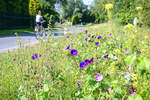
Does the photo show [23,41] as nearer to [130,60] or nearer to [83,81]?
[83,81]

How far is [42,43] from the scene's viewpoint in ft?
6.02

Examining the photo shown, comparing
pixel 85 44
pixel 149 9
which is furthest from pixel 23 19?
pixel 85 44

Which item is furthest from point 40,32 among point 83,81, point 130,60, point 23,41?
point 130,60

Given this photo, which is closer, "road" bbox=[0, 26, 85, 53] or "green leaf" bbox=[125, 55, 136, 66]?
"green leaf" bbox=[125, 55, 136, 66]

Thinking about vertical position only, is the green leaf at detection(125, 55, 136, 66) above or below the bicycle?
below

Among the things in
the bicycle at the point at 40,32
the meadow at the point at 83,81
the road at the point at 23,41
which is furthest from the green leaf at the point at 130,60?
the road at the point at 23,41

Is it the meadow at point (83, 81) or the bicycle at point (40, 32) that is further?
the bicycle at point (40, 32)

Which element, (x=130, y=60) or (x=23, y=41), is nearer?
(x=130, y=60)

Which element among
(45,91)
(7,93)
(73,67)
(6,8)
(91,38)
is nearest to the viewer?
(45,91)

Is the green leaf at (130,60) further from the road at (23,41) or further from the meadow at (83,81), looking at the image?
the road at (23,41)

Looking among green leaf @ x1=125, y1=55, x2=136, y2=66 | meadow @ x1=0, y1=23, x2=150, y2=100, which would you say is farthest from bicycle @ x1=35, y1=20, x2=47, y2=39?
green leaf @ x1=125, y1=55, x2=136, y2=66

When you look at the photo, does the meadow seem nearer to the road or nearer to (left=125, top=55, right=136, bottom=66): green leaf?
(left=125, top=55, right=136, bottom=66): green leaf

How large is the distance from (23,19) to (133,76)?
18.8 m

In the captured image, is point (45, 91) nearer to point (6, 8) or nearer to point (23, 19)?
point (6, 8)
